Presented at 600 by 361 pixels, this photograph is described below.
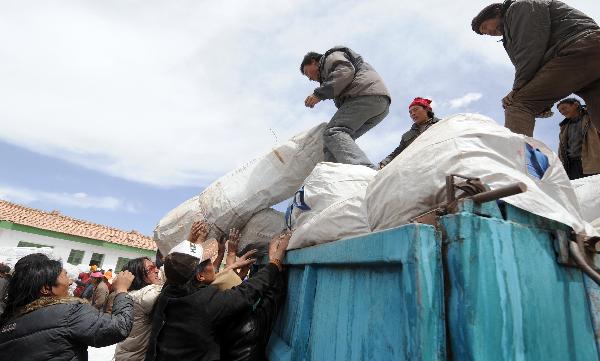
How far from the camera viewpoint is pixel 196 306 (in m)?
1.92

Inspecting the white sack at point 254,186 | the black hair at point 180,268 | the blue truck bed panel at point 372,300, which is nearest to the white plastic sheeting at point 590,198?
the blue truck bed panel at point 372,300

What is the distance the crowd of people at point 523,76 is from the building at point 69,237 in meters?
21.6

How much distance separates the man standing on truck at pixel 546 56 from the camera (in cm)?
211

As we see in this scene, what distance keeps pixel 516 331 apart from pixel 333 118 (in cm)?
206

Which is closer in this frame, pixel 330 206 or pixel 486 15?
pixel 330 206

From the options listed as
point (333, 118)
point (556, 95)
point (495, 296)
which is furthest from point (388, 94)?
point (495, 296)

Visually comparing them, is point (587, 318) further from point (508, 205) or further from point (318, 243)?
point (318, 243)

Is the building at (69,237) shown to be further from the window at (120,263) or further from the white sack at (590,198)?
the white sack at (590,198)

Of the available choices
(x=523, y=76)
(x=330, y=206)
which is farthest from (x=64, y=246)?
(x=523, y=76)

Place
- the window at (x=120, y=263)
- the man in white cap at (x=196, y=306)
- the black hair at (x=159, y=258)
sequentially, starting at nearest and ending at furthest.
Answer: the man in white cap at (x=196, y=306), the black hair at (x=159, y=258), the window at (x=120, y=263)

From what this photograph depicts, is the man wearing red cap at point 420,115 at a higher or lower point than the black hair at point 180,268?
higher

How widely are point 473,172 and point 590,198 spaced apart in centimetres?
95

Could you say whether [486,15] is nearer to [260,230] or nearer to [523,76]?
[523,76]

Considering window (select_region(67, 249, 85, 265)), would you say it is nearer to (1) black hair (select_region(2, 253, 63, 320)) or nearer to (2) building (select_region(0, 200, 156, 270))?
(2) building (select_region(0, 200, 156, 270))
